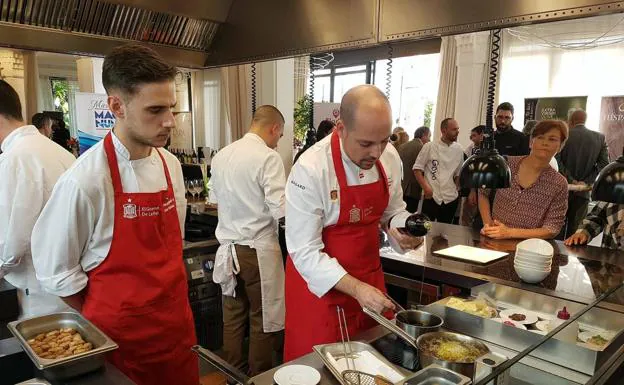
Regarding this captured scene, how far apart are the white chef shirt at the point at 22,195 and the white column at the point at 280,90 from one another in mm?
3366

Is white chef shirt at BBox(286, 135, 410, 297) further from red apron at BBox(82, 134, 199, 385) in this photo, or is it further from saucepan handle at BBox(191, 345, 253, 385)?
saucepan handle at BBox(191, 345, 253, 385)

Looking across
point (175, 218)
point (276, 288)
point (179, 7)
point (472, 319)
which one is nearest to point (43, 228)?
point (175, 218)

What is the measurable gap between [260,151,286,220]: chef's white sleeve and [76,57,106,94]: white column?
3983 mm

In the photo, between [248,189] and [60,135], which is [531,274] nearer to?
[248,189]

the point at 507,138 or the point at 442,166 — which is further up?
the point at 507,138

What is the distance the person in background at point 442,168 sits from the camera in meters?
5.38

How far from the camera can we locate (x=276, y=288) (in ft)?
9.63

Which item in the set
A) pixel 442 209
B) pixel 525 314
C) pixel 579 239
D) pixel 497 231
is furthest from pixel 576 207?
pixel 525 314

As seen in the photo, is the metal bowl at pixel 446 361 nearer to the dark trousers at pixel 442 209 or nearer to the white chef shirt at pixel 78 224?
the white chef shirt at pixel 78 224

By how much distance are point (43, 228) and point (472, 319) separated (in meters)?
1.47

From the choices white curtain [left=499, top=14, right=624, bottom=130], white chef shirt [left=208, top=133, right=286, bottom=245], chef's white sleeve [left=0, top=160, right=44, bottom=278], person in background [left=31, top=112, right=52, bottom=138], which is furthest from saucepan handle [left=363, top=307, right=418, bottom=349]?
white curtain [left=499, top=14, right=624, bottom=130]

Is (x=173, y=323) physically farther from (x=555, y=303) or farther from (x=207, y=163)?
(x=207, y=163)

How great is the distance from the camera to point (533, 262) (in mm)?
1934

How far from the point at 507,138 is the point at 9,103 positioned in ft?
14.5
